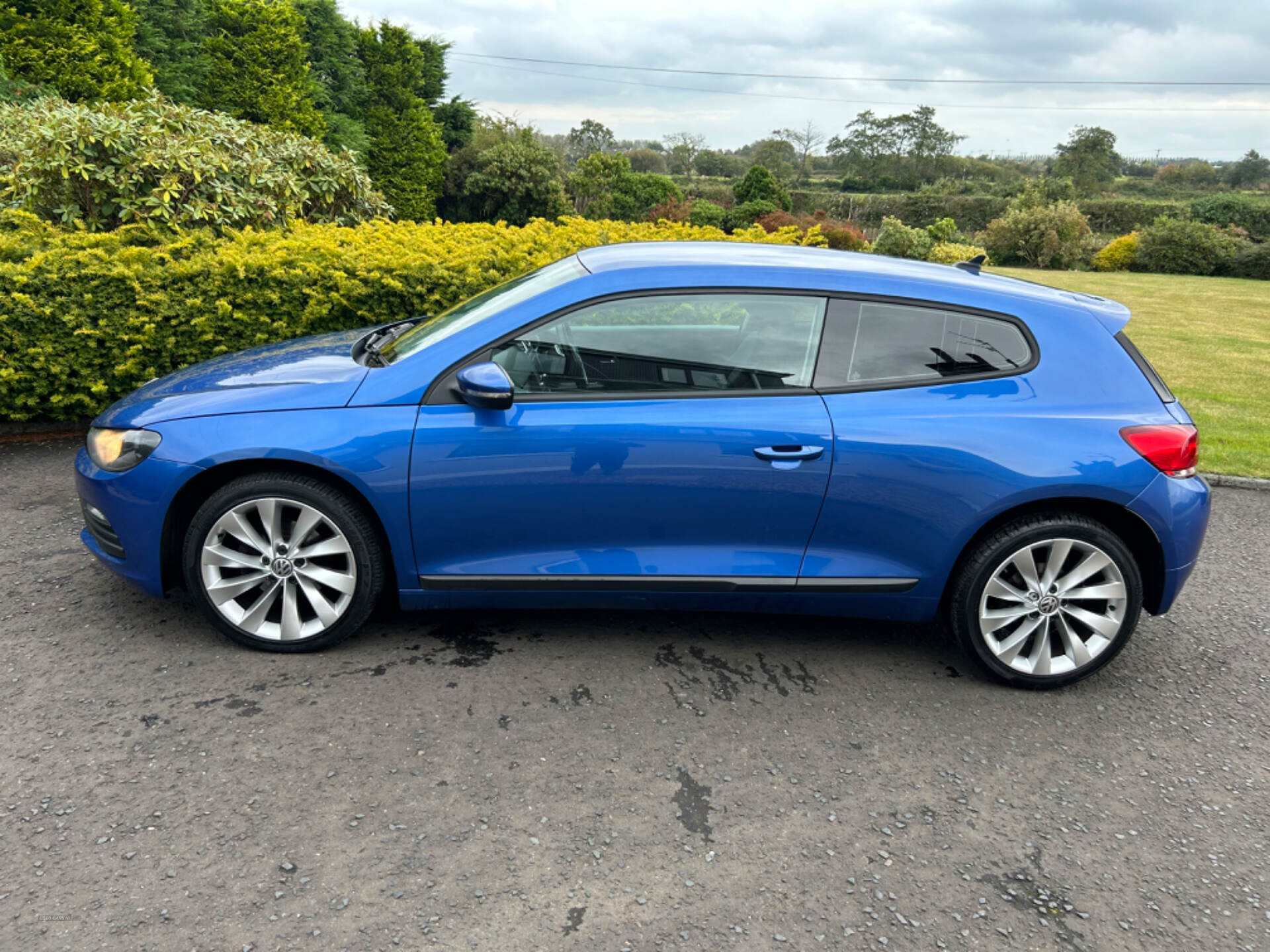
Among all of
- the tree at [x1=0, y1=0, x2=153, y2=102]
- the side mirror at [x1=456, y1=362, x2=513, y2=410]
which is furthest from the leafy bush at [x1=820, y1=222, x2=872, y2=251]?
the side mirror at [x1=456, y1=362, x2=513, y2=410]

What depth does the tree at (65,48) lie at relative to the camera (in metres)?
16.8

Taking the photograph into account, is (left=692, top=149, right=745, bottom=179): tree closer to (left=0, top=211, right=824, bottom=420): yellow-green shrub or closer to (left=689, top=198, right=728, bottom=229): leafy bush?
(left=689, top=198, right=728, bottom=229): leafy bush

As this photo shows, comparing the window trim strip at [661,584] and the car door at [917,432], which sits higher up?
the car door at [917,432]

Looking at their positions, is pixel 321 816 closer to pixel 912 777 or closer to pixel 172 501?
pixel 172 501

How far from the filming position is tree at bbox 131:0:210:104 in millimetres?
22875

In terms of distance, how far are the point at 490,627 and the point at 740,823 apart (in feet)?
5.10

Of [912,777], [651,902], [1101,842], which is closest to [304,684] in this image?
[651,902]

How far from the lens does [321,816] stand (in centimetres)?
283

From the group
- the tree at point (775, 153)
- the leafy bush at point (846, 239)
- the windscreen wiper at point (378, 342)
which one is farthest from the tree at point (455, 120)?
the tree at point (775, 153)

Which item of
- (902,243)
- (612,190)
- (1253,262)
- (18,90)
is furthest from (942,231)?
(18,90)

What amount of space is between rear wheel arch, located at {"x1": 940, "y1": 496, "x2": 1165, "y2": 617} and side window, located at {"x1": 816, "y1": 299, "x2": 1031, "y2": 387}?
22.2 inches

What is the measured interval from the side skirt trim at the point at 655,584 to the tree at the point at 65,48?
55.6ft

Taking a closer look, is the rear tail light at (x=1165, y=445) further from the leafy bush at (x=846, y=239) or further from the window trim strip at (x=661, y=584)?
the leafy bush at (x=846, y=239)

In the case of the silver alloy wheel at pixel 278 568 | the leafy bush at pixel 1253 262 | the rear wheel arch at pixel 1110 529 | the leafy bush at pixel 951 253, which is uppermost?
the leafy bush at pixel 1253 262
